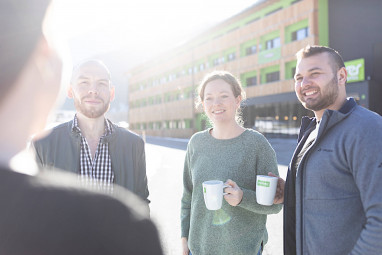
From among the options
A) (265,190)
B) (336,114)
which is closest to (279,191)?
(265,190)

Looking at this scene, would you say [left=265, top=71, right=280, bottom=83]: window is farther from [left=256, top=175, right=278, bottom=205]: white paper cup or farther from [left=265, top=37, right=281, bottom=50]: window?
[left=256, top=175, right=278, bottom=205]: white paper cup

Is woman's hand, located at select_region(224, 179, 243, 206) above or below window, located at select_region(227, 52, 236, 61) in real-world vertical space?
below

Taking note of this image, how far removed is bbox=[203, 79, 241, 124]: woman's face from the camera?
8.13 feet

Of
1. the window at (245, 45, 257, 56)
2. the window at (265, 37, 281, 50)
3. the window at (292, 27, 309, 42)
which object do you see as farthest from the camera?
the window at (245, 45, 257, 56)

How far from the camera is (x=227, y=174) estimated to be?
2322 millimetres

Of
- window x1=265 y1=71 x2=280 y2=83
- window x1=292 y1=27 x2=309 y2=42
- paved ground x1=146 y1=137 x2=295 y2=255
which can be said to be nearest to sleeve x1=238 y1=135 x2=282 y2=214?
paved ground x1=146 y1=137 x2=295 y2=255

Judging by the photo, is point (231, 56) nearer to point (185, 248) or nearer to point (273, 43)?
point (273, 43)

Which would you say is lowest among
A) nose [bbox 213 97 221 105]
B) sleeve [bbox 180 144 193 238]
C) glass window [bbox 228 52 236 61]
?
sleeve [bbox 180 144 193 238]

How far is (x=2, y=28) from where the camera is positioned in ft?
2.29

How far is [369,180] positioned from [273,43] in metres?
28.1

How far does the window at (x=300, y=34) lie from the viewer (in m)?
24.8

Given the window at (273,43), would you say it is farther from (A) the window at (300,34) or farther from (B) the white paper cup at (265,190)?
(B) the white paper cup at (265,190)

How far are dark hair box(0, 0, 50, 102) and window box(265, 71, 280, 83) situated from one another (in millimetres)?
27937

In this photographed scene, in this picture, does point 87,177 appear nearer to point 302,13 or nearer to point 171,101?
point 302,13
